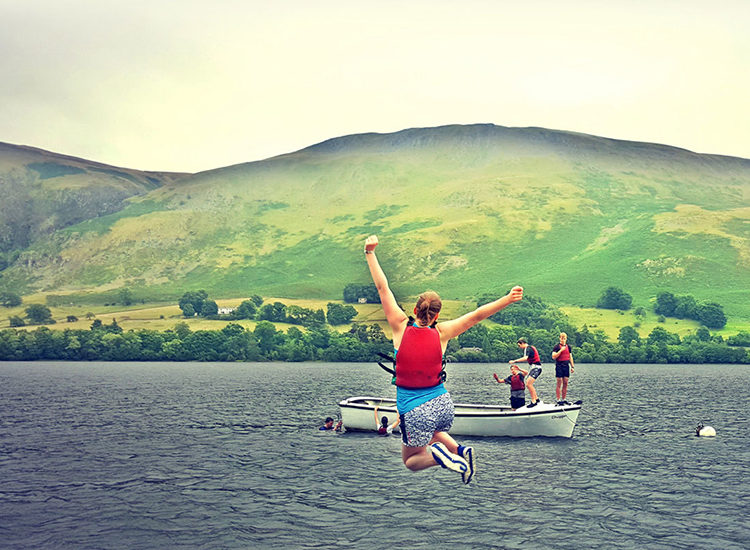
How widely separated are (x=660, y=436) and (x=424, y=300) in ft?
131

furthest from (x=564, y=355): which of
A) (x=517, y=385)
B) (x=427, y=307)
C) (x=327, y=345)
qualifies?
(x=327, y=345)

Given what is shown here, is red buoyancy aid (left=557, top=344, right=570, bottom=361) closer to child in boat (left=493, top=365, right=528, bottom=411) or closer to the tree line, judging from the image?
child in boat (left=493, top=365, right=528, bottom=411)

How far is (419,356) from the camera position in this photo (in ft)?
34.2

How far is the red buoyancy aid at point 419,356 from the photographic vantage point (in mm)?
10414

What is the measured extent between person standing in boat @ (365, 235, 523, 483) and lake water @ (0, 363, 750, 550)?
36.6 ft

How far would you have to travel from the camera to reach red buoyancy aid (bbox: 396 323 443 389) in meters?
10.4

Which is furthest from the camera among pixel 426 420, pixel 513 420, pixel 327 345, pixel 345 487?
pixel 327 345

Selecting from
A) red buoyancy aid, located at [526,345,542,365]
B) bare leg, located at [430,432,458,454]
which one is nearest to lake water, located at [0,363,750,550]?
red buoyancy aid, located at [526,345,542,365]

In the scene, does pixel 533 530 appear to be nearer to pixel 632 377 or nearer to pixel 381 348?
pixel 632 377

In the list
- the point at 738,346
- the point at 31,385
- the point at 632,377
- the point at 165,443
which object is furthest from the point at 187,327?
the point at 165,443

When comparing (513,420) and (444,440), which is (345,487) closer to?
(513,420)

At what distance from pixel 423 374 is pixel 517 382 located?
28.4m

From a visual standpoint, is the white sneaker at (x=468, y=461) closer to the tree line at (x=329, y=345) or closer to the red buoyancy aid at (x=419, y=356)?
the red buoyancy aid at (x=419, y=356)

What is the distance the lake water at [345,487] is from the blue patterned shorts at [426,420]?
36.8 feet
